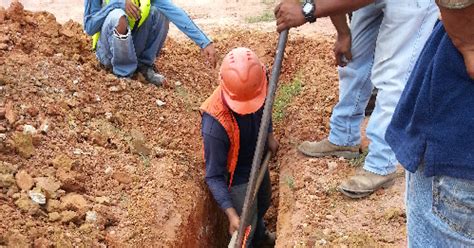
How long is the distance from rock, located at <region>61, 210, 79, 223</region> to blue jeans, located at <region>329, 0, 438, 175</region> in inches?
70.9

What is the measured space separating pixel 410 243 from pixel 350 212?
171 cm

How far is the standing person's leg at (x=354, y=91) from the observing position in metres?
3.76

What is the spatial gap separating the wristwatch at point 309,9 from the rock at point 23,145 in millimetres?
1960

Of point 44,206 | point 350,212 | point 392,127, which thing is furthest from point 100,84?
point 392,127

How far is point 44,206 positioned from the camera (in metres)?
3.58

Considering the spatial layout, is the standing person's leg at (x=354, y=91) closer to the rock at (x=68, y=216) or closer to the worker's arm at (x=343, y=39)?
the worker's arm at (x=343, y=39)

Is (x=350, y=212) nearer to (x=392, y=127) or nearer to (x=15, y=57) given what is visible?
(x=392, y=127)

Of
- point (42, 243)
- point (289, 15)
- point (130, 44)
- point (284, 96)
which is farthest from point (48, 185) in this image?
point (284, 96)

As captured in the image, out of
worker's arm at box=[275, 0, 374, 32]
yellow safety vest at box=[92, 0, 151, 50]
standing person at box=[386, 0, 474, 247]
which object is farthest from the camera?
yellow safety vest at box=[92, 0, 151, 50]

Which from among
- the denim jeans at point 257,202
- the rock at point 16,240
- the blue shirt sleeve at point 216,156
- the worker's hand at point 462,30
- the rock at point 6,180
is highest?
the worker's hand at point 462,30

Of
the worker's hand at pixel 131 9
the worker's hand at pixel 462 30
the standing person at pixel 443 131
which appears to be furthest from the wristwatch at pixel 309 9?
the worker's hand at pixel 131 9

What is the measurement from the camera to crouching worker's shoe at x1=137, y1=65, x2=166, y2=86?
209 inches

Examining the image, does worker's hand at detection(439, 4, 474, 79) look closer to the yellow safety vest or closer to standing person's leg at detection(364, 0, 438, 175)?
standing person's leg at detection(364, 0, 438, 175)

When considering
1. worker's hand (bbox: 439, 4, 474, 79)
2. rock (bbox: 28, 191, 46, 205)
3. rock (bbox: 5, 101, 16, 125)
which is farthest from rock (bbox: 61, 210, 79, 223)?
worker's hand (bbox: 439, 4, 474, 79)
